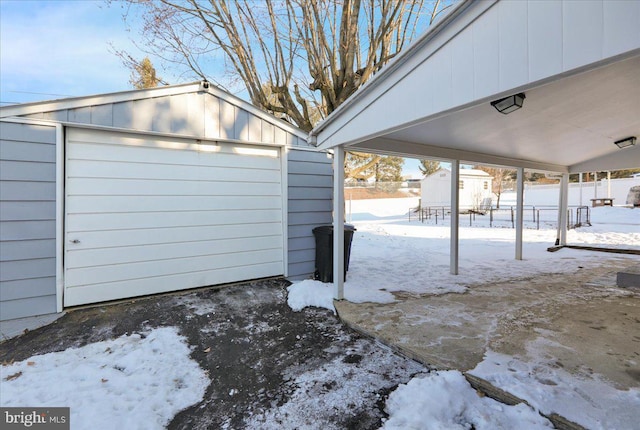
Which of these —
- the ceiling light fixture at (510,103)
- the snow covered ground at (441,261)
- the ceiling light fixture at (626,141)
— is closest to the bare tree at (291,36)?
the snow covered ground at (441,261)

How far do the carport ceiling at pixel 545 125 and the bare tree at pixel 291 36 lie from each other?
3.42 m

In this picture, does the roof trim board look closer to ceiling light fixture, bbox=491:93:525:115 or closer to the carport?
the carport

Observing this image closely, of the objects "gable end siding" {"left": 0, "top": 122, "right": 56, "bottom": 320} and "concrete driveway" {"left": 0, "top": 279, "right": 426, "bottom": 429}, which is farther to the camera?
"gable end siding" {"left": 0, "top": 122, "right": 56, "bottom": 320}

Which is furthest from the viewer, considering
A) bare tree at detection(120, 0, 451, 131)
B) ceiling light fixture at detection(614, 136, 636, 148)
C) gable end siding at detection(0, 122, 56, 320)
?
bare tree at detection(120, 0, 451, 131)

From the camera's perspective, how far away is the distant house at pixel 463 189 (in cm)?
2039

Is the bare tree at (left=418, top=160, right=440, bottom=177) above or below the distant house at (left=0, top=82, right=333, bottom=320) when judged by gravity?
above

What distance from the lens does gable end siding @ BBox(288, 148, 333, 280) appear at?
4781 mm

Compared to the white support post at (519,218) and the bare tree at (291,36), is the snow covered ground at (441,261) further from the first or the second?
the bare tree at (291,36)

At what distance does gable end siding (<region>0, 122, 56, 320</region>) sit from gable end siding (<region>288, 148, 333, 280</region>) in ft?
9.56

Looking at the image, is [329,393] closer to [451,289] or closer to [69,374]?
[69,374]

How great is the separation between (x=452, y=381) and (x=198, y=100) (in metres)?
4.29

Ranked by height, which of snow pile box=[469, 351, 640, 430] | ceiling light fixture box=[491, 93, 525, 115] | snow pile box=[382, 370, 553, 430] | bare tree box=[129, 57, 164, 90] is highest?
bare tree box=[129, 57, 164, 90]

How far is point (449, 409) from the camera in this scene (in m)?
1.87

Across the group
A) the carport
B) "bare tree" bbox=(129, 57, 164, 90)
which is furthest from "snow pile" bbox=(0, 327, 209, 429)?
"bare tree" bbox=(129, 57, 164, 90)
